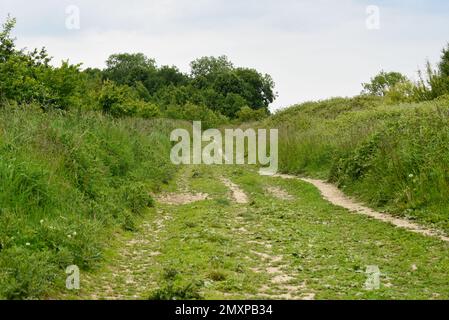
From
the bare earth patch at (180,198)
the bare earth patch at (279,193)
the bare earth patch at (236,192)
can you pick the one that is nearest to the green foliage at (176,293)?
the bare earth patch at (180,198)

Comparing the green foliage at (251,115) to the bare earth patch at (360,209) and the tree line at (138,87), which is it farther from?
the bare earth patch at (360,209)

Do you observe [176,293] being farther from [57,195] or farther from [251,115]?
[251,115]

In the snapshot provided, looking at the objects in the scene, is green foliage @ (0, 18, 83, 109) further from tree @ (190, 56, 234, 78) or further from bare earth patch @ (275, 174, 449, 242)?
tree @ (190, 56, 234, 78)

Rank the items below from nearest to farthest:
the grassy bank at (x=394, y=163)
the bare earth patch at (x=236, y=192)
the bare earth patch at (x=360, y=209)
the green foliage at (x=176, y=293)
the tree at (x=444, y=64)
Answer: the green foliage at (x=176, y=293)
the bare earth patch at (x=360, y=209)
the grassy bank at (x=394, y=163)
the bare earth patch at (x=236, y=192)
the tree at (x=444, y=64)

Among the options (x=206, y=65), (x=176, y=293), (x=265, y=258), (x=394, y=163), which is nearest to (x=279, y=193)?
(x=394, y=163)

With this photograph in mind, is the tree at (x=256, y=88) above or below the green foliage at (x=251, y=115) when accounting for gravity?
above

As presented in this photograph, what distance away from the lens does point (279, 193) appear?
19.9 metres

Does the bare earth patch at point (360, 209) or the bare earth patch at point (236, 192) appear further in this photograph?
the bare earth patch at point (236, 192)

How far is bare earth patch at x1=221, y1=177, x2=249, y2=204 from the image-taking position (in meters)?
17.4

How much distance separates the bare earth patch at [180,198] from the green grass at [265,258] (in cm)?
139

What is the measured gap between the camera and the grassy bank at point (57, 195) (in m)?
7.63

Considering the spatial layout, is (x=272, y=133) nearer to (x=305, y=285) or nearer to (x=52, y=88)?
(x=52, y=88)

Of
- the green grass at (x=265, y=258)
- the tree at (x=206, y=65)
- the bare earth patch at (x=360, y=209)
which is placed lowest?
the green grass at (x=265, y=258)

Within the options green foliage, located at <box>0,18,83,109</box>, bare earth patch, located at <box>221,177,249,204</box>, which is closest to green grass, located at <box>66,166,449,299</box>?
bare earth patch, located at <box>221,177,249,204</box>
